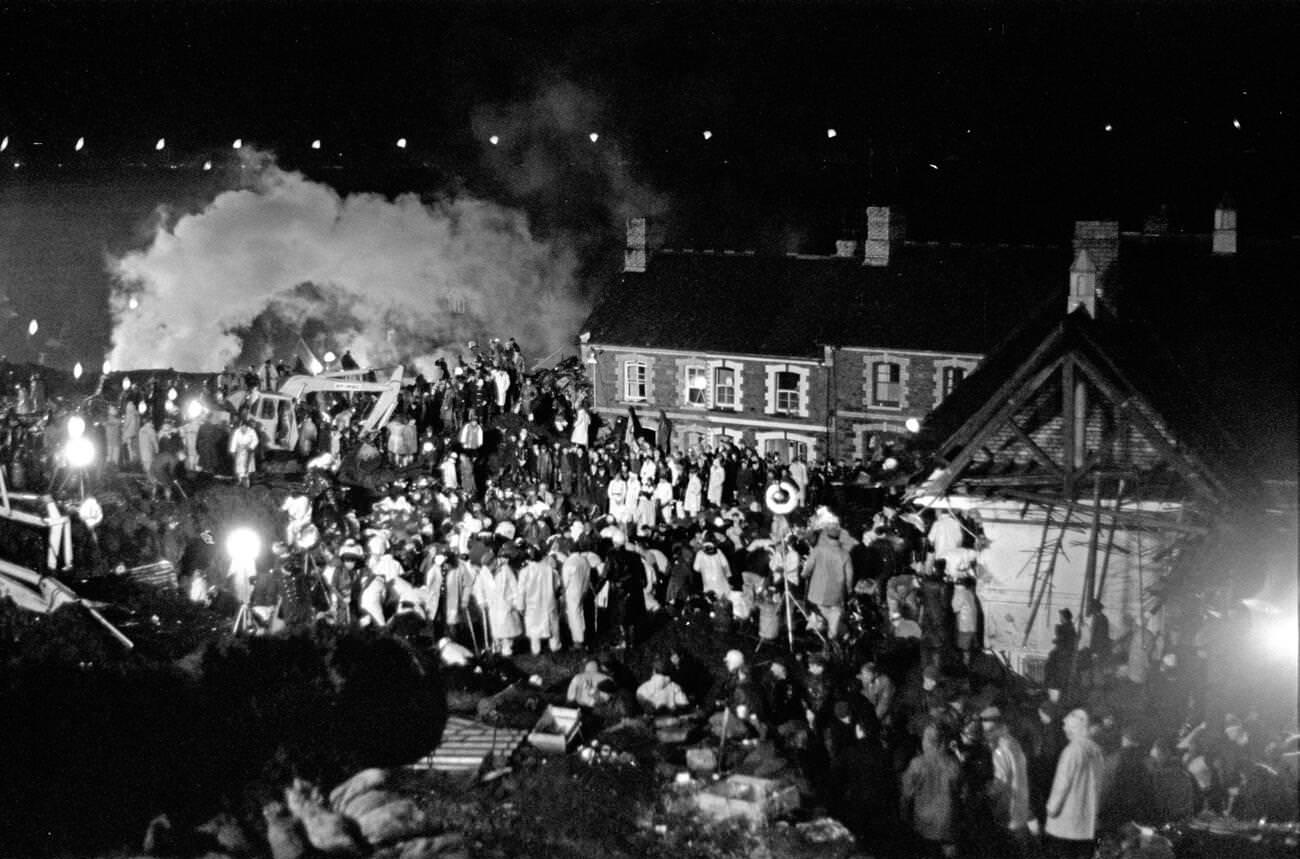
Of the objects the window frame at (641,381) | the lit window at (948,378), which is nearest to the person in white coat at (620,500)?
the lit window at (948,378)

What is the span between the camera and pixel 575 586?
19.8m

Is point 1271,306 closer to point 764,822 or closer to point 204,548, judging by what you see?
point 764,822

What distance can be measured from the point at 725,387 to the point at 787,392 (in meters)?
1.72

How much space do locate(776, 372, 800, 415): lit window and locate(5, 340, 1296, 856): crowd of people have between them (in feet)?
17.6

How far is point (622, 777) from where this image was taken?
15.4 meters

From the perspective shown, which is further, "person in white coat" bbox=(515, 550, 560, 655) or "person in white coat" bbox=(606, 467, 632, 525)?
"person in white coat" bbox=(606, 467, 632, 525)

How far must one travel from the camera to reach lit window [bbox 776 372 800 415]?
3609 cm

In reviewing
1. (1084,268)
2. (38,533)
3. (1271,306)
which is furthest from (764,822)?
(1271,306)

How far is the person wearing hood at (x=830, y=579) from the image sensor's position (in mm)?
19344

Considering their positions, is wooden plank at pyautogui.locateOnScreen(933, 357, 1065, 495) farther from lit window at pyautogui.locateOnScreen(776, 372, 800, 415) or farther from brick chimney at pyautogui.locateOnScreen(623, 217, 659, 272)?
brick chimney at pyautogui.locateOnScreen(623, 217, 659, 272)

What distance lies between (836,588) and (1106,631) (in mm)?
3715


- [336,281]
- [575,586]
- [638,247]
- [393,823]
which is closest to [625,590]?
[575,586]

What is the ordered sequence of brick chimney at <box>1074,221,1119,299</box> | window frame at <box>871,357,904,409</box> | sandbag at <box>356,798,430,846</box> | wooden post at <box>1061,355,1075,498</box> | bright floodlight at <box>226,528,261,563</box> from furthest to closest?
window frame at <box>871,357,904,409</box> → brick chimney at <box>1074,221,1119,299</box> → bright floodlight at <box>226,528,261,563</box> → wooden post at <box>1061,355,1075,498</box> → sandbag at <box>356,798,430,846</box>

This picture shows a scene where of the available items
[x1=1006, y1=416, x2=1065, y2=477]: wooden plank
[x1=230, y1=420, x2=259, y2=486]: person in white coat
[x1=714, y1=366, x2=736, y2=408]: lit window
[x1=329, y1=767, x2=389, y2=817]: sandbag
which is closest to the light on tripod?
[x1=230, y1=420, x2=259, y2=486]: person in white coat
